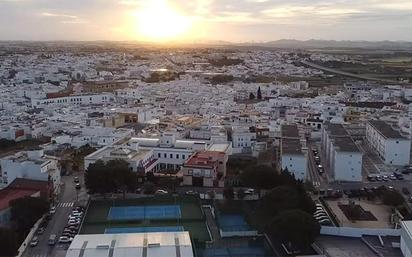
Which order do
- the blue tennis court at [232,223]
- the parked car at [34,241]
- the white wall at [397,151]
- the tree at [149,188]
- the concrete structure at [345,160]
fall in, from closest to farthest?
the parked car at [34,241]
the blue tennis court at [232,223]
the tree at [149,188]
the concrete structure at [345,160]
the white wall at [397,151]

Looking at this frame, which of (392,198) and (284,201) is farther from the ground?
(284,201)

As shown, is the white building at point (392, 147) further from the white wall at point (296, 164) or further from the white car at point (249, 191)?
the white car at point (249, 191)

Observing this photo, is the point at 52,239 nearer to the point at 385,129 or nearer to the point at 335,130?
the point at 335,130

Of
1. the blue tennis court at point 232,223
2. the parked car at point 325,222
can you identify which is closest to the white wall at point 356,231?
the parked car at point 325,222

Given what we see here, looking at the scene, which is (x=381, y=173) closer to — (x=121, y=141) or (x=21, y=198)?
(x=121, y=141)

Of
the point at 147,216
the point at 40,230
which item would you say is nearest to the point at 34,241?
the point at 40,230

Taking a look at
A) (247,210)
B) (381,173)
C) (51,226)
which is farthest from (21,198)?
A: (381,173)
